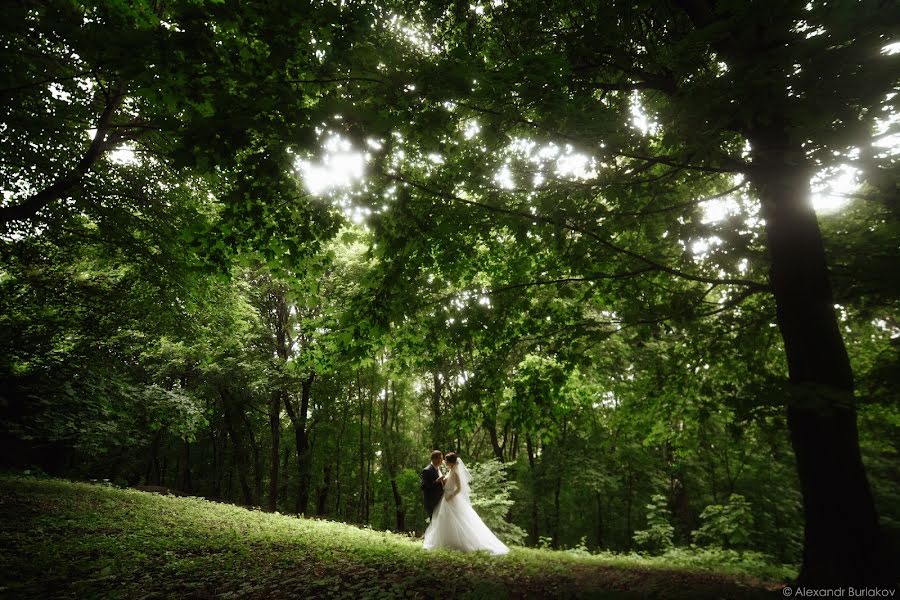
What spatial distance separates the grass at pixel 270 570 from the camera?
5.06 metres

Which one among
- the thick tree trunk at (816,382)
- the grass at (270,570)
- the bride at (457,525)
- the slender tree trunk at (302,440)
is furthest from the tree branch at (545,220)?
the slender tree trunk at (302,440)

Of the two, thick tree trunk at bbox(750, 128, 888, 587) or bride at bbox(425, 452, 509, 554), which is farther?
bride at bbox(425, 452, 509, 554)

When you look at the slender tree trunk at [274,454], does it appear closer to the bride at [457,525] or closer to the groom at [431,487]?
the groom at [431,487]

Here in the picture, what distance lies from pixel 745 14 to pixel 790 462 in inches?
730

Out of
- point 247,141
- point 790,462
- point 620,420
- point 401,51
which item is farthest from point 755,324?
point 790,462

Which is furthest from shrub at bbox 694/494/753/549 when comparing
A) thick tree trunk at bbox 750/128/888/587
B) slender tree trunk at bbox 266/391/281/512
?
slender tree trunk at bbox 266/391/281/512

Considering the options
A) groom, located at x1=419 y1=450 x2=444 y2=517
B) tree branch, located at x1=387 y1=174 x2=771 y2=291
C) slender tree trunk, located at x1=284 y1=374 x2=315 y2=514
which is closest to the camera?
tree branch, located at x1=387 y1=174 x2=771 y2=291

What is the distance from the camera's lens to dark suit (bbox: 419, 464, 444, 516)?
9.37 m

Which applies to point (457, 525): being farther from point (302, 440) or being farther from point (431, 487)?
point (302, 440)

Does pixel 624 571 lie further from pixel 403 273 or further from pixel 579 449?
pixel 579 449

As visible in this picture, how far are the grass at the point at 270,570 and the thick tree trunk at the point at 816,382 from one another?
0.99 metres

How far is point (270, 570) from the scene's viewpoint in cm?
608

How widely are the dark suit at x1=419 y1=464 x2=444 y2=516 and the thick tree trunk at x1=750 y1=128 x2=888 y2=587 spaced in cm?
662

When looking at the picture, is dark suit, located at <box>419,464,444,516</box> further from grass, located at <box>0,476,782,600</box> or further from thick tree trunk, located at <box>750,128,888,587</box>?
thick tree trunk, located at <box>750,128,888,587</box>
